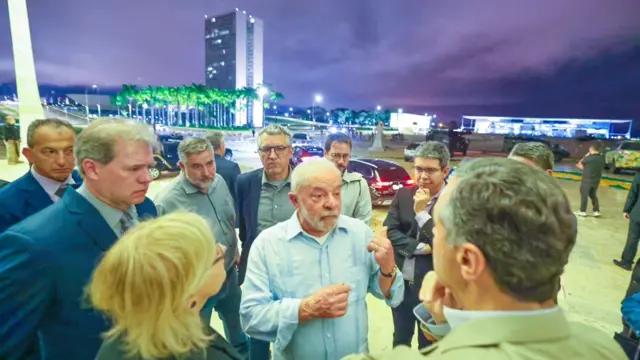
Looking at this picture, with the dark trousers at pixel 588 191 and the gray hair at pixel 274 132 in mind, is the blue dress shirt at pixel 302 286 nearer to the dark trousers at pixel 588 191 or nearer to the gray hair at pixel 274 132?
the gray hair at pixel 274 132

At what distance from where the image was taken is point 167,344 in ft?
3.90

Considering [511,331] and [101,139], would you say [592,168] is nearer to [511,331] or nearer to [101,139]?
[511,331]

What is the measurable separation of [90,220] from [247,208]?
187cm

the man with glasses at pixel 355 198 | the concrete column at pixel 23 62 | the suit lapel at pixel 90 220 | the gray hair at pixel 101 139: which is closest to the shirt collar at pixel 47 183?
the gray hair at pixel 101 139

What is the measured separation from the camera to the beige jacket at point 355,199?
3.48 meters

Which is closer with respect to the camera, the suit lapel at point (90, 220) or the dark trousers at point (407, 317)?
the suit lapel at point (90, 220)

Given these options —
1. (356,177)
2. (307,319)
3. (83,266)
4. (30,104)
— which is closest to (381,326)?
(356,177)

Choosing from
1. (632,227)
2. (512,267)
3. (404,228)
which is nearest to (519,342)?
(512,267)

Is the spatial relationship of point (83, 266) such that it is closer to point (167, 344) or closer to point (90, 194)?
→ point (90, 194)

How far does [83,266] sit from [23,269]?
21 centimetres

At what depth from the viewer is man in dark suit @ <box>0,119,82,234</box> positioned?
249 centimetres

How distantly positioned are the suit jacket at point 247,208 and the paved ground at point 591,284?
1348mm

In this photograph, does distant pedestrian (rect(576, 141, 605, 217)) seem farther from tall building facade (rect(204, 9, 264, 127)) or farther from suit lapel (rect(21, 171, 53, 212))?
tall building facade (rect(204, 9, 264, 127))

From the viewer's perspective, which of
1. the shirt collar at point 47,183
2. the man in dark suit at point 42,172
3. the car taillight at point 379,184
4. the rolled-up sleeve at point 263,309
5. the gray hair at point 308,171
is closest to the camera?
the rolled-up sleeve at point 263,309
